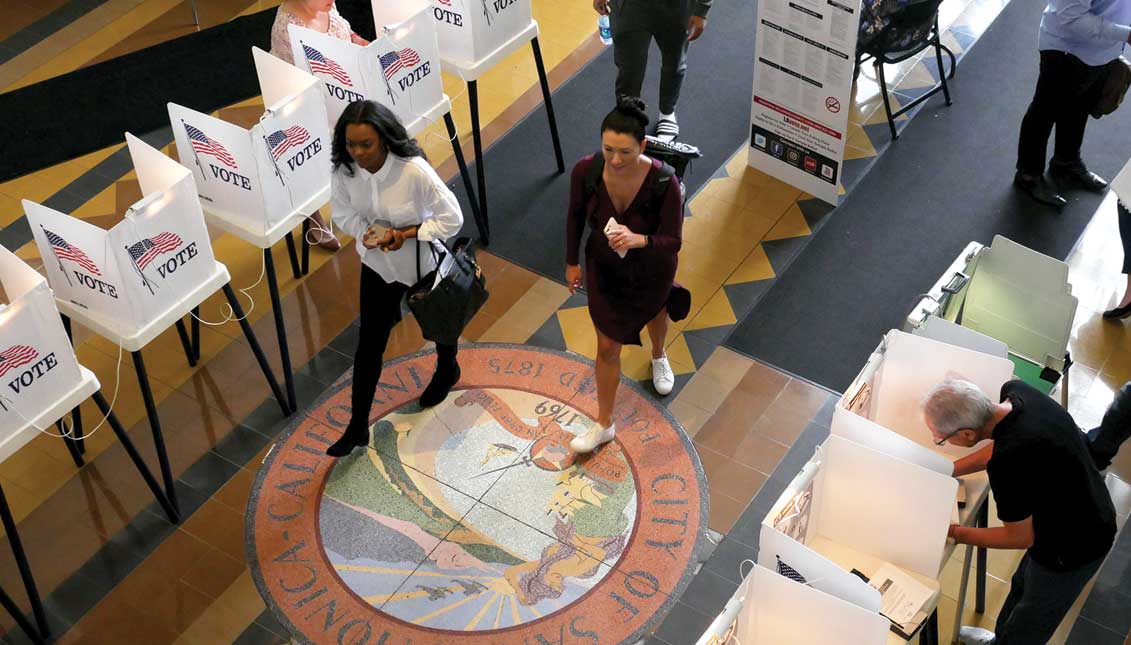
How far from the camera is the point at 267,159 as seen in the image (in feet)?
16.8

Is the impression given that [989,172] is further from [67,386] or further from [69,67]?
[69,67]

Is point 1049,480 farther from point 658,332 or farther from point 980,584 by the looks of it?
point 658,332

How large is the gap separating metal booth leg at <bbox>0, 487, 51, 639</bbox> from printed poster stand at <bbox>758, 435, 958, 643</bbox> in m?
2.78

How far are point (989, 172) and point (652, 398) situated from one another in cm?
250

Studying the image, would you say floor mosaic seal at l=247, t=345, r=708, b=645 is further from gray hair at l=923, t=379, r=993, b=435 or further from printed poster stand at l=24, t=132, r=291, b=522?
gray hair at l=923, t=379, r=993, b=435

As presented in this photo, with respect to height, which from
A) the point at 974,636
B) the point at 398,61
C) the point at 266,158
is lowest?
the point at 974,636

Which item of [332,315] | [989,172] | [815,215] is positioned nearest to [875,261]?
[815,215]

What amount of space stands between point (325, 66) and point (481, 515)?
2073 mm

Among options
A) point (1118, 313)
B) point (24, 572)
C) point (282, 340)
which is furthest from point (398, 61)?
point (1118, 313)

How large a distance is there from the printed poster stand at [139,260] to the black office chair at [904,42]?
3741mm

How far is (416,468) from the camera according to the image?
5469mm

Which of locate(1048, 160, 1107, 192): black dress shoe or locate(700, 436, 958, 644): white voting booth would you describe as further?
locate(1048, 160, 1107, 192): black dress shoe

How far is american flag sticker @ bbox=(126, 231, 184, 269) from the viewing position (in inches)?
184

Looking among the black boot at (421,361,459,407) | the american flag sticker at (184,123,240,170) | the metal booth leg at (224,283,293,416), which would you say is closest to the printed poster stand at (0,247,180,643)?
the metal booth leg at (224,283,293,416)
